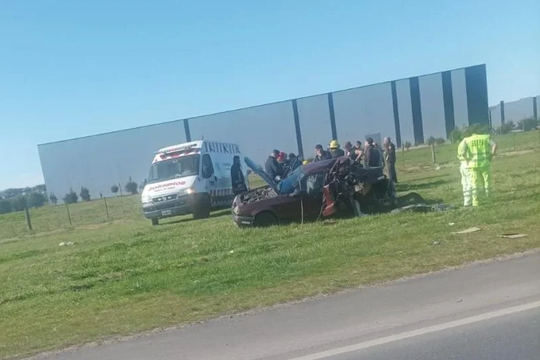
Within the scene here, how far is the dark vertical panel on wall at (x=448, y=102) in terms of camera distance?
174 ft

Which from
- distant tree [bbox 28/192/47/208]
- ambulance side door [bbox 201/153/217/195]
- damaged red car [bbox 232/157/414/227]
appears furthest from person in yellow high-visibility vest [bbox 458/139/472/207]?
distant tree [bbox 28/192/47/208]

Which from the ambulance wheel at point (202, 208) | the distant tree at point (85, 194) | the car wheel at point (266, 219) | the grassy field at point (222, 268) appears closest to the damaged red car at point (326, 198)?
the car wheel at point (266, 219)

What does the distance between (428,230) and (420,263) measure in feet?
7.62

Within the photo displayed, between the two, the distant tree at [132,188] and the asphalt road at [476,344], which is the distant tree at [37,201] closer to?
the distant tree at [132,188]

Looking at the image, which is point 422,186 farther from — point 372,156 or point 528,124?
point 528,124

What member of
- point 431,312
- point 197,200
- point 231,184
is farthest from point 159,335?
point 231,184

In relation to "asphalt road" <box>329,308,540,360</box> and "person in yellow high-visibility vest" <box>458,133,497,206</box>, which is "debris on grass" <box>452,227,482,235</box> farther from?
"asphalt road" <box>329,308,540,360</box>

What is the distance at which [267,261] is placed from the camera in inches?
346

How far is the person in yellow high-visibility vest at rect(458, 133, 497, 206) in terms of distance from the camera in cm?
1149

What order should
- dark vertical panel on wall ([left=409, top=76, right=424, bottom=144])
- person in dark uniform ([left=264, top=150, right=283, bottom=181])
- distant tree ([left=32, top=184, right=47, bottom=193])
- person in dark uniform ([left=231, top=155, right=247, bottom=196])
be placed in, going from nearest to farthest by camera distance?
1. person in dark uniform ([left=264, top=150, right=283, bottom=181])
2. person in dark uniform ([left=231, top=155, right=247, bottom=196])
3. dark vertical panel on wall ([left=409, top=76, right=424, bottom=144])
4. distant tree ([left=32, top=184, right=47, bottom=193])

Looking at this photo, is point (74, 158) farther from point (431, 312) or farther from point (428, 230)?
point (431, 312)

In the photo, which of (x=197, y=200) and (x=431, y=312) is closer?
(x=431, y=312)

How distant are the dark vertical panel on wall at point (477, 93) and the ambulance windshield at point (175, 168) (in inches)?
1566

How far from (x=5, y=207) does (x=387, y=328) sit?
4784 centimetres
